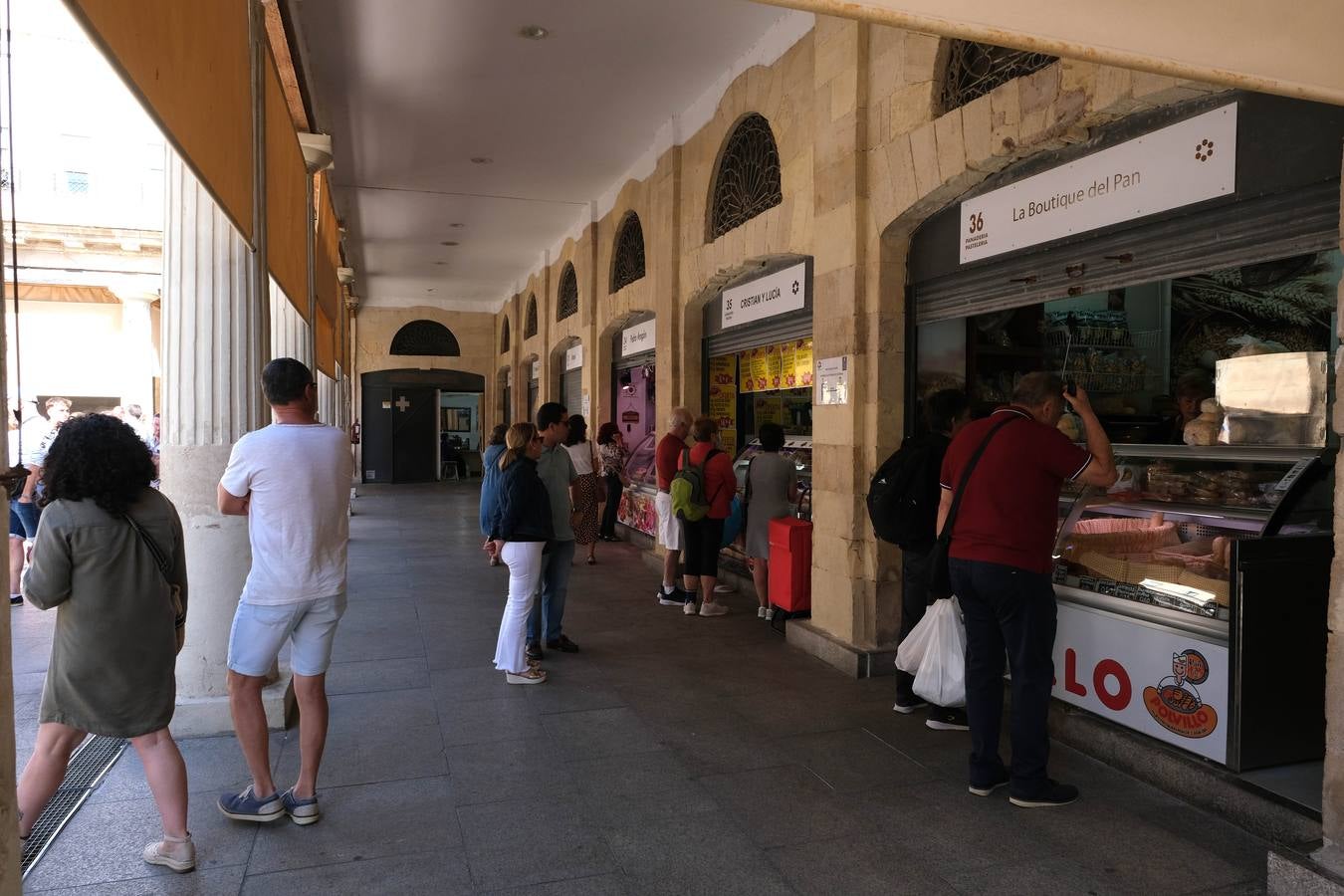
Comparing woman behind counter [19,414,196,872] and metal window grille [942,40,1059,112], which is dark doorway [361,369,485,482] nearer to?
metal window grille [942,40,1059,112]

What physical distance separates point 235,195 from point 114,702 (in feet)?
6.24

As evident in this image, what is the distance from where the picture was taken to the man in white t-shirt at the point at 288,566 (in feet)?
10.1

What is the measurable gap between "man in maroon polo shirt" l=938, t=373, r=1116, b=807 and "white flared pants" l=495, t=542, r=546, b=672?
2318 millimetres

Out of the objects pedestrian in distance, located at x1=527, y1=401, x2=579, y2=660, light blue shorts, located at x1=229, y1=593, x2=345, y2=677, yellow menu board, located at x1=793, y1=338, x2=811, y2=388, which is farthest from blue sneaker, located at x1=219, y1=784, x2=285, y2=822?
yellow menu board, located at x1=793, y1=338, x2=811, y2=388

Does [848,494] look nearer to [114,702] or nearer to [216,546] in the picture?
[216,546]

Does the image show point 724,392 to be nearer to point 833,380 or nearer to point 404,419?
point 833,380

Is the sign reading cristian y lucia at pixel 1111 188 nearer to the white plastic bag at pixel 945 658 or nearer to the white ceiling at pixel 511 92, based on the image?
the white plastic bag at pixel 945 658

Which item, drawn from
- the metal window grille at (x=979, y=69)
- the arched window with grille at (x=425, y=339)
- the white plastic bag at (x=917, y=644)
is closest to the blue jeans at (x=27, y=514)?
the white plastic bag at (x=917, y=644)

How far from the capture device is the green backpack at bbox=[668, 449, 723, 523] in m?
6.38

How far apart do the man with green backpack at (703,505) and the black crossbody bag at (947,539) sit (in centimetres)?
276

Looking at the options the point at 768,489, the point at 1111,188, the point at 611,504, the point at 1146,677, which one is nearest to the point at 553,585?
the point at 768,489

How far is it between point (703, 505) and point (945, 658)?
2.69 metres

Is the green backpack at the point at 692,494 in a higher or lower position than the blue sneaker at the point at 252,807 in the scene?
higher

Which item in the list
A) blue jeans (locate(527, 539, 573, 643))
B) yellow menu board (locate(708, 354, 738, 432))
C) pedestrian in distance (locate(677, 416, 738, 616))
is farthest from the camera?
yellow menu board (locate(708, 354, 738, 432))
